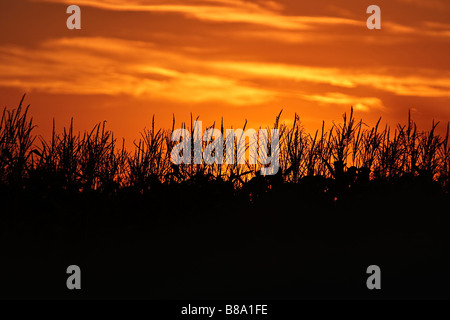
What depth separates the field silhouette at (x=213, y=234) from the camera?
5.70m

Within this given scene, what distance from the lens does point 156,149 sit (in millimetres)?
11227

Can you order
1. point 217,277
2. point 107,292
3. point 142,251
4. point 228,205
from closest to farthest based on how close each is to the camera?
point 107,292, point 217,277, point 142,251, point 228,205

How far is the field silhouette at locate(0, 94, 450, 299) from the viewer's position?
5.70 metres

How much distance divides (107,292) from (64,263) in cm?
62

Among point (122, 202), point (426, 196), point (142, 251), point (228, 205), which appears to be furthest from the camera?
point (426, 196)

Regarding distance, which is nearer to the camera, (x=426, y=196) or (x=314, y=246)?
(x=314, y=246)

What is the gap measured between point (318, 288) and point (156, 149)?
5.95m

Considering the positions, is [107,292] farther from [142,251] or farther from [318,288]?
[318,288]

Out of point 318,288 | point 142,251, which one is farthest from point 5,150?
point 318,288

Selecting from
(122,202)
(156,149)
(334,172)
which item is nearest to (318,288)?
(122,202)

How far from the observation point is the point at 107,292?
17.9ft

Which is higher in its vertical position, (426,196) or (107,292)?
(426,196)

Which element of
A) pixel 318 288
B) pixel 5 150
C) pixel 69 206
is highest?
pixel 5 150

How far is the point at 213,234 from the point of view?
6.96 meters
